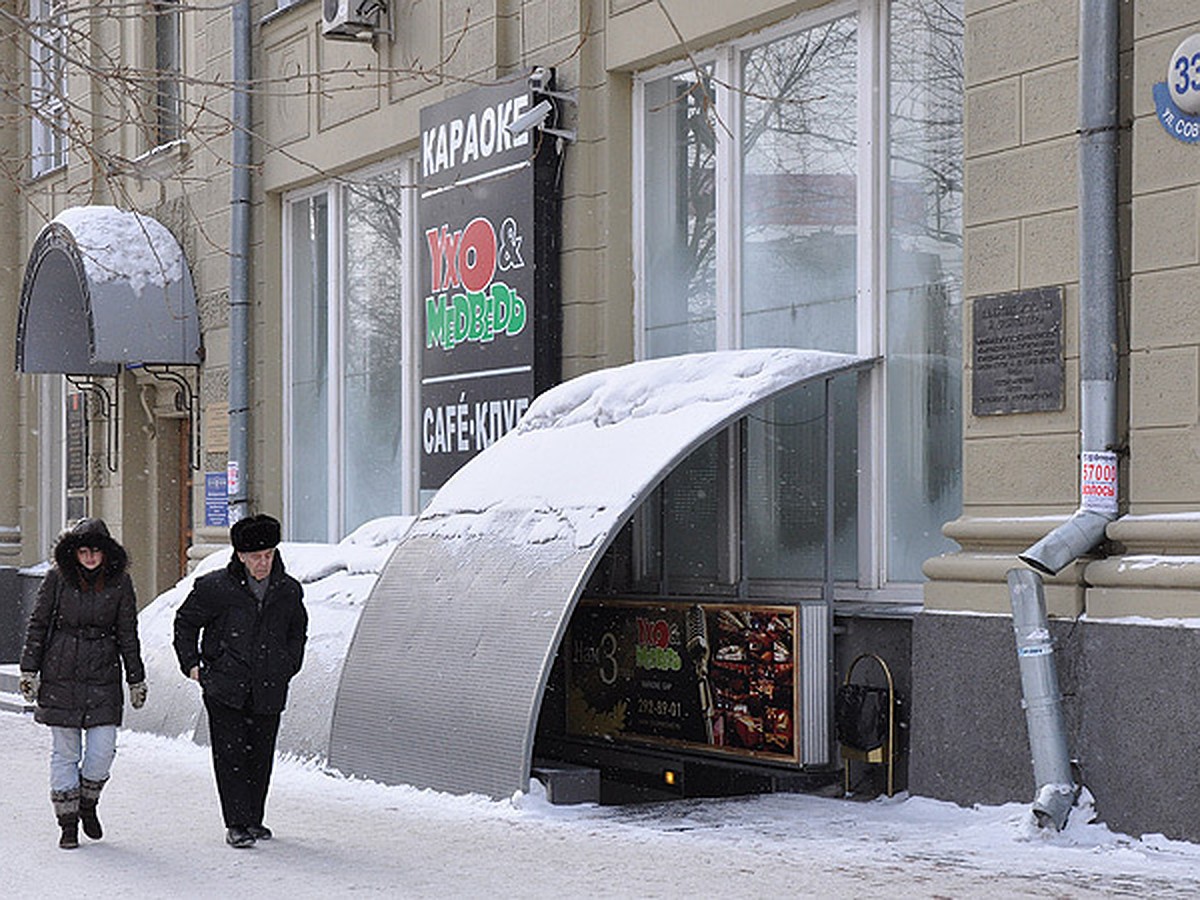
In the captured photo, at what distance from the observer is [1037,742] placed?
8500mm

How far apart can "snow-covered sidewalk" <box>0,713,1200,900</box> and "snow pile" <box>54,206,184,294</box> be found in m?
7.54

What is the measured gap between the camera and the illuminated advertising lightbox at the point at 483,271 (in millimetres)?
12789

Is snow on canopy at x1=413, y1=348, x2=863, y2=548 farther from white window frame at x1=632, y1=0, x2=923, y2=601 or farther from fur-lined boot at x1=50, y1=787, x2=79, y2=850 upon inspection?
fur-lined boot at x1=50, y1=787, x2=79, y2=850

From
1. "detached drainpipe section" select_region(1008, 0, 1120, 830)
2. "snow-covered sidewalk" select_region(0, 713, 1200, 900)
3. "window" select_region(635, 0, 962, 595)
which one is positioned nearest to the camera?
"snow-covered sidewalk" select_region(0, 713, 1200, 900)

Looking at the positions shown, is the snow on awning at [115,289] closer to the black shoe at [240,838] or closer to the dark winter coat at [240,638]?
the dark winter coat at [240,638]

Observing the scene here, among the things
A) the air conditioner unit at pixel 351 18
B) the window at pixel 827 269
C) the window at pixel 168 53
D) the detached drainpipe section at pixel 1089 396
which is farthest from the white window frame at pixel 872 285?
the window at pixel 168 53

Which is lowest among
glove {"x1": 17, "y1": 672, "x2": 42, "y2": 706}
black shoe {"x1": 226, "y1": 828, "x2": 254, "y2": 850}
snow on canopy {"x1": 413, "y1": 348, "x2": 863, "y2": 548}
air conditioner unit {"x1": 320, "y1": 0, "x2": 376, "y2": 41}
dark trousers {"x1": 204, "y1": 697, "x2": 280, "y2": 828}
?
black shoe {"x1": 226, "y1": 828, "x2": 254, "y2": 850}

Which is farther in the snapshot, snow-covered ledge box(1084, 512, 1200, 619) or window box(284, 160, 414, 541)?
window box(284, 160, 414, 541)

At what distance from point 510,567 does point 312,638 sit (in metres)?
2.35

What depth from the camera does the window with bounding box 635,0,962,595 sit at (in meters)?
10.3

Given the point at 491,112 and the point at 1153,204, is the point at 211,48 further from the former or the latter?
the point at 1153,204

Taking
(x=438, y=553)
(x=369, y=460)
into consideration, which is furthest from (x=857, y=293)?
(x=369, y=460)

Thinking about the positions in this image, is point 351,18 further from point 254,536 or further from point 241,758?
point 241,758

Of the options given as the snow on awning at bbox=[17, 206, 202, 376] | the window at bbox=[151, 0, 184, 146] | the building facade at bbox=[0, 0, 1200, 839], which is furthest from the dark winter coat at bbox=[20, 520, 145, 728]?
the window at bbox=[151, 0, 184, 146]
